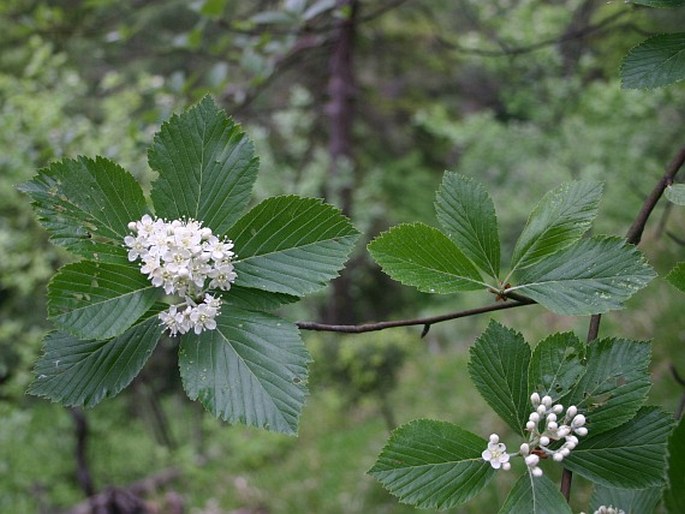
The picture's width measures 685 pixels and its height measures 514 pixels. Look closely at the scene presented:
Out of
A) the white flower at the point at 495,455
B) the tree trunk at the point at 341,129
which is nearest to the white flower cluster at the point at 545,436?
the white flower at the point at 495,455

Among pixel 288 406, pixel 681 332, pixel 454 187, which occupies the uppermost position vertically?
pixel 454 187

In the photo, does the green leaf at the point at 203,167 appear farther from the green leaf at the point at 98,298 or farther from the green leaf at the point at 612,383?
the green leaf at the point at 612,383

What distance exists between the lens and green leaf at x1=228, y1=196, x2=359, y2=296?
0.83 m

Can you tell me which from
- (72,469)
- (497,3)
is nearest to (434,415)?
(72,469)

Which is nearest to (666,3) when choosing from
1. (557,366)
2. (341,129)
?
(557,366)

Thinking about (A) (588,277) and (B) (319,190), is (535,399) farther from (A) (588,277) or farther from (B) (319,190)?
(B) (319,190)

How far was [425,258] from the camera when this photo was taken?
2.68 feet

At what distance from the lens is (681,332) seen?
3502mm

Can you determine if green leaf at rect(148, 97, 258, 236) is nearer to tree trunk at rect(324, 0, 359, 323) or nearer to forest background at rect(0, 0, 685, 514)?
forest background at rect(0, 0, 685, 514)

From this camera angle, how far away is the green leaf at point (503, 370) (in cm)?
81

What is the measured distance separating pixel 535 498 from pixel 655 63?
594 millimetres

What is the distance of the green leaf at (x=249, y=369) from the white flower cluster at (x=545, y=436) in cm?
24

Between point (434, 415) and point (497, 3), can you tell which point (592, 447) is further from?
point (497, 3)

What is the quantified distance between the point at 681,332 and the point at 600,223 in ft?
6.39
